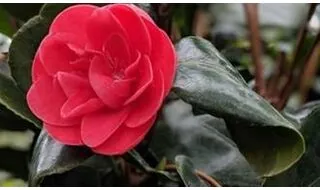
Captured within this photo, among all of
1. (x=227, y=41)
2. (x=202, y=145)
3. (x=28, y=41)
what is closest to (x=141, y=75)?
(x=28, y=41)

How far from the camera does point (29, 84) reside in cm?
72

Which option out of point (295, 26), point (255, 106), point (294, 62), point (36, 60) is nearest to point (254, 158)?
point (255, 106)

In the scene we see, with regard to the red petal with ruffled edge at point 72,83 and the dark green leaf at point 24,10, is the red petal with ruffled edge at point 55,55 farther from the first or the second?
the dark green leaf at point 24,10

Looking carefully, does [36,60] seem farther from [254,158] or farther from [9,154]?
[9,154]

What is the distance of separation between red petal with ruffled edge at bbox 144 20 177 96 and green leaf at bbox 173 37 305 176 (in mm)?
12

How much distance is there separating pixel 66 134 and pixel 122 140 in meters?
0.05

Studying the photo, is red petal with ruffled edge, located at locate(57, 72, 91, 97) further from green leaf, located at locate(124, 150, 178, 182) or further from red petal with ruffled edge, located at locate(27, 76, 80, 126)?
green leaf, located at locate(124, 150, 178, 182)

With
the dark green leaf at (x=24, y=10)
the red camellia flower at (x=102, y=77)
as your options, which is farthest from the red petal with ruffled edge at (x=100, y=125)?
the dark green leaf at (x=24, y=10)

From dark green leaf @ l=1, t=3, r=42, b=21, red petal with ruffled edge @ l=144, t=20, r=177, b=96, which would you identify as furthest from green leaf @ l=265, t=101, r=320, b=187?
dark green leaf @ l=1, t=3, r=42, b=21

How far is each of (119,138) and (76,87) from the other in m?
0.05

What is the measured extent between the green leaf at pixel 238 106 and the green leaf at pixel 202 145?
0.29 feet

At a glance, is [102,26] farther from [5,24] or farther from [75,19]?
[5,24]

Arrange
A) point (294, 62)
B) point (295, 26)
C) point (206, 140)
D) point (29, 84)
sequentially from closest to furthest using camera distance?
point (29, 84), point (206, 140), point (294, 62), point (295, 26)

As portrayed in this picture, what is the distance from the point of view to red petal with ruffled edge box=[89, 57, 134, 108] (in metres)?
0.62
